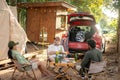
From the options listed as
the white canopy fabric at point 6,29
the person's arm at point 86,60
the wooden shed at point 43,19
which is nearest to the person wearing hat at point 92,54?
the person's arm at point 86,60

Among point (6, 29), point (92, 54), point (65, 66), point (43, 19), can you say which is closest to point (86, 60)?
point (92, 54)

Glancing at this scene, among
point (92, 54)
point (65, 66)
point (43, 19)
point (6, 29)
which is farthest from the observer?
point (43, 19)

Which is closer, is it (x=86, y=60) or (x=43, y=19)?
(x=86, y=60)

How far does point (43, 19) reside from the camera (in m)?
17.6

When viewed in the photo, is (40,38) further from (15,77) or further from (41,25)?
(15,77)

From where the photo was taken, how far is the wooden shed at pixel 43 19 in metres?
17.2

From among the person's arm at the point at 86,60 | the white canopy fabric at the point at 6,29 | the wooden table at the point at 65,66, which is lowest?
the wooden table at the point at 65,66

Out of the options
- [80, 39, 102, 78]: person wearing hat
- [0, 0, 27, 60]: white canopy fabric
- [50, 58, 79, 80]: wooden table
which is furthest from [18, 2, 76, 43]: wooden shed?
[80, 39, 102, 78]: person wearing hat

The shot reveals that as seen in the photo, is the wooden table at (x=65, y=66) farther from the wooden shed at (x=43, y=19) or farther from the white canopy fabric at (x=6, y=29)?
the wooden shed at (x=43, y=19)

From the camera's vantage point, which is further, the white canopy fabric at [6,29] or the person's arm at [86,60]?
the white canopy fabric at [6,29]

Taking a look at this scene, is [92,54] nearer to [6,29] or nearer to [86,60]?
[86,60]

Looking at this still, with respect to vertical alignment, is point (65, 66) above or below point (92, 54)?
below

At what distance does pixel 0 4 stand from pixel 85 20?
391 centimetres

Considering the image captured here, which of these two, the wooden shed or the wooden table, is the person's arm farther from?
the wooden shed
